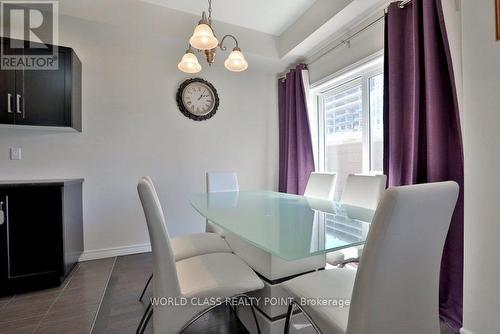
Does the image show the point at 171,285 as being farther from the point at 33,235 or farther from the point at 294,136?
the point at 294,136

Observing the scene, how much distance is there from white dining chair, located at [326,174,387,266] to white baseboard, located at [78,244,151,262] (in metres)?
2.21

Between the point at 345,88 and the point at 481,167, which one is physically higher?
the point at 345,88

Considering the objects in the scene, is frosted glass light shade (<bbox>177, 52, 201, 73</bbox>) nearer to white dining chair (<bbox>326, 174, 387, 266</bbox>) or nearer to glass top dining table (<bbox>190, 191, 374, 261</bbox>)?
glass top dining table (<bbox>190, 191, 374, 261</bbox>)

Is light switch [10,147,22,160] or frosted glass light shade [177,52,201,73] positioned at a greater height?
frosted glass light shade [177,52,201,73]

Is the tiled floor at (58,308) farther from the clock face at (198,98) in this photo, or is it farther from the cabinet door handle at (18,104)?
the clock face at (198,98)

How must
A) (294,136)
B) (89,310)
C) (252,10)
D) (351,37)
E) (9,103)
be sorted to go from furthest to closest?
(294,136)
(252,10)
(351,37)
(9,103)
(89,310)

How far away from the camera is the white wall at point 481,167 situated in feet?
4.25

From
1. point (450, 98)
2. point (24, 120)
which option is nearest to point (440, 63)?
point (450, 98)

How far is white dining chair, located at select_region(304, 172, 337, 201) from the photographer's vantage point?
2.29 m

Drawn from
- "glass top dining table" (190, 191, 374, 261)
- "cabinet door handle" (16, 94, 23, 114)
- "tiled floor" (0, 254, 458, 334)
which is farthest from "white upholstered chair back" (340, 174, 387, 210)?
"cabinet door handle" (16, 94, 23, 114)

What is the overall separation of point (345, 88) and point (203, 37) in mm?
1882

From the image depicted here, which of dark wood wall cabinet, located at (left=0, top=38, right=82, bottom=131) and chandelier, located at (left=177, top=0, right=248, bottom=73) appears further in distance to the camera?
dark wood wall cabinet, located at (left=0, top=38, right=82, bottom=131)

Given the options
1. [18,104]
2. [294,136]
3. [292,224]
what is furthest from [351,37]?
[18,104]

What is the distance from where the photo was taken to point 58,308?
1744 millimetres
